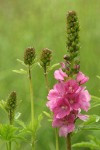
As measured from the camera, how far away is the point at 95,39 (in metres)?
4.08

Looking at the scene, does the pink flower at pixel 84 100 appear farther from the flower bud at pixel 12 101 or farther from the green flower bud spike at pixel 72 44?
the flower bud at pixel 12 101

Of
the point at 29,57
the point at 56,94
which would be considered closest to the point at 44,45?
the point at 29,57

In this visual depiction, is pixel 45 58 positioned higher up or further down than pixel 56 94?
higher up

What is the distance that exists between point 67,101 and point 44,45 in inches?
100

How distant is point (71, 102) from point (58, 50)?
2.51 meters

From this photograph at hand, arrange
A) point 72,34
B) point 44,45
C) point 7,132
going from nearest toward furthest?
point 72,34
point 7,132
point 44,45

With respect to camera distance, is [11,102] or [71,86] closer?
[71,86]

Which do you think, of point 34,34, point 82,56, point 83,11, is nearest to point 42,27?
point 34,34

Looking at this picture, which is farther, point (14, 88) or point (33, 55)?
point (14, 88)

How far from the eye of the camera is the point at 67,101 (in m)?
1.50

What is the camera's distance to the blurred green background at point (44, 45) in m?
3.35

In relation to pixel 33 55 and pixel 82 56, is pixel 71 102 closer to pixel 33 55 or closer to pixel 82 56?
pixel 33 55

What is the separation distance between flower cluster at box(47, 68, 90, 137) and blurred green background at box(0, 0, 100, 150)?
147 cm

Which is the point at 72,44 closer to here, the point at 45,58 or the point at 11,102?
the point at 45,58
